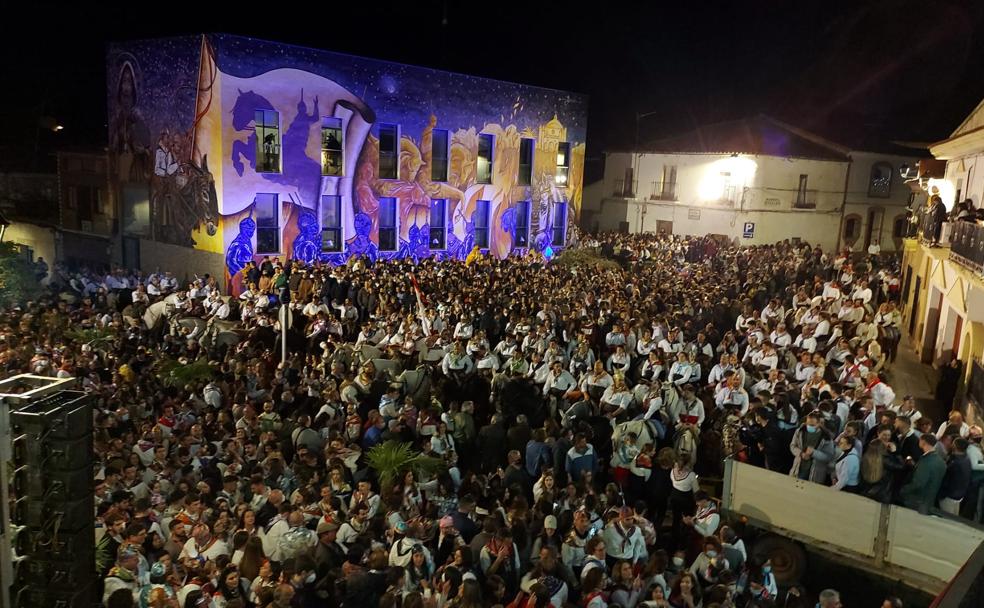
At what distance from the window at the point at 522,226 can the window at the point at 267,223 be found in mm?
10400

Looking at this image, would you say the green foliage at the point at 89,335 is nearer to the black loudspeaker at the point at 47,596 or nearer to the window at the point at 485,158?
the black loudspeaker at the point at 47,596

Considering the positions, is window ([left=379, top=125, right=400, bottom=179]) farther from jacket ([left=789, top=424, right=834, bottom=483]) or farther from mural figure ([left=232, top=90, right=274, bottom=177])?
jacket ([left=789, top=424, right=834, bottom=483])

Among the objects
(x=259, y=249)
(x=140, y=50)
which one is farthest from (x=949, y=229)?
(x=140, y=50)

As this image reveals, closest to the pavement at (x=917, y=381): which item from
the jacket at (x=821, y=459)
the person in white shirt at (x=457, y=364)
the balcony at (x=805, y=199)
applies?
the jacket at (x=821, y=459)

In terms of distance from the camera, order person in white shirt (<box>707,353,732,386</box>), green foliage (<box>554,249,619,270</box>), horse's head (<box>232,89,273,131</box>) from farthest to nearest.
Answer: green foliage (<box>554,249,619,270</box>), horse's head (<box>232,89,273,131</box>), person in white shirt (<box>707,353,732,386</box>)

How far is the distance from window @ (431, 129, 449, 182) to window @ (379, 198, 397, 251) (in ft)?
6.40

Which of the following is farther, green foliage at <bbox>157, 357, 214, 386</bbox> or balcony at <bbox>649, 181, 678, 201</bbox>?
balcony at <bbox>649, 181, 678, 201</bbox>

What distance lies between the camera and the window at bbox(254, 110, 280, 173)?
21.4 meters

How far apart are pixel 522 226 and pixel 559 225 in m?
2.11

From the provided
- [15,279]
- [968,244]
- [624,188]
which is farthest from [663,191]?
[15,279]

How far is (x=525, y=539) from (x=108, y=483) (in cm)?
436

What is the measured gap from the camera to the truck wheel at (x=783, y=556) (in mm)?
8234

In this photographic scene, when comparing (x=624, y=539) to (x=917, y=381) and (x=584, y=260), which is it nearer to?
(x=917, y=381)

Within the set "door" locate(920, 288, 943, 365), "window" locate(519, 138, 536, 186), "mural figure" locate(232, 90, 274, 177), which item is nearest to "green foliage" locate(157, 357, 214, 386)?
"mural figure" locate(232, 90, 274, 177)
